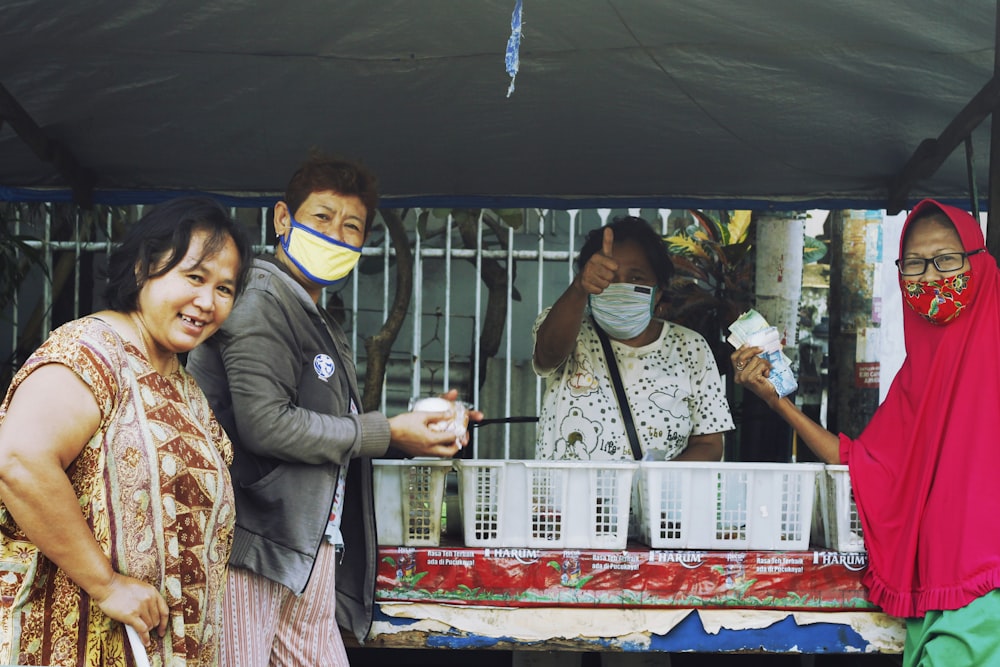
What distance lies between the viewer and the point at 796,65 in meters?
3.41

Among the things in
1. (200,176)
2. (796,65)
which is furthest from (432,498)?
(200,176)

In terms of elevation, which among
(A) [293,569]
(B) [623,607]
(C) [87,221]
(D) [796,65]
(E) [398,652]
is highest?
(D) [796,65]

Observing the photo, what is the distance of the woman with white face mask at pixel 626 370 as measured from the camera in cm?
364

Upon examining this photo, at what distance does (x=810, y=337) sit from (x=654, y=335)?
8.46ft

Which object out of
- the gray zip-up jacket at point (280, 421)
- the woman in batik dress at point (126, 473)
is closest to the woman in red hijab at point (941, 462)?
the gray zip-up jacket at point (280, 421)

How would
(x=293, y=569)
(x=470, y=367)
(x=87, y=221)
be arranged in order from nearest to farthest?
(x=293, y=569) < (x=87, y=221) < (x=470, y=367)

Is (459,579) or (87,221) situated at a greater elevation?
(87,221)

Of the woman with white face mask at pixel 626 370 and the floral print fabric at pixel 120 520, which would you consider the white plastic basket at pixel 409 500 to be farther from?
the woman with white face mask at pixel 626 370

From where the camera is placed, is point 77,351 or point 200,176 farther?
point 200,176

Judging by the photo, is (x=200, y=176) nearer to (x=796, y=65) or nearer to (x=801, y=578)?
(x=796, y=65)

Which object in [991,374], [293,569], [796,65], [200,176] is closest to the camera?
[293,569]

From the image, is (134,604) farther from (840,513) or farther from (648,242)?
(648,242)

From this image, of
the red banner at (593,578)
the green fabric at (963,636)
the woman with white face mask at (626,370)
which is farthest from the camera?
the woman with white face mask at (626,370)

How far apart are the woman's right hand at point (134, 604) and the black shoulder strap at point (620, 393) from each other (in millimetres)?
2018
